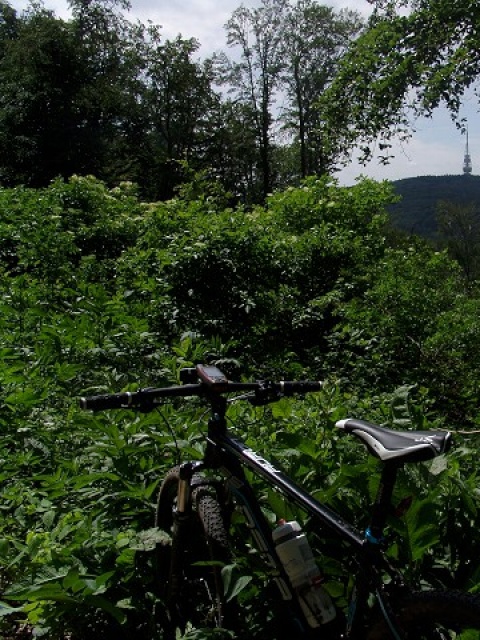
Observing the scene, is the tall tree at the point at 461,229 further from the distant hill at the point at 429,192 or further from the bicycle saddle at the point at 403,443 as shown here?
the distant hill at the point at 429,192

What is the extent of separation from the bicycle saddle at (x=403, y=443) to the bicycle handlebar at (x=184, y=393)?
1.89 ft

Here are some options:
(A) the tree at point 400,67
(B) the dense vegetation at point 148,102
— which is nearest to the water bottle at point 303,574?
(A) the tree at point 400,67

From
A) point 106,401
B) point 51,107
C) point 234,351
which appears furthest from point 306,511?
point 51,107

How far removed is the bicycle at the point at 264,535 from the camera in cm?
160

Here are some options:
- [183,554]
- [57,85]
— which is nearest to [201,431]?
[183,554]

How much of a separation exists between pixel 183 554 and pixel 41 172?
29.1m

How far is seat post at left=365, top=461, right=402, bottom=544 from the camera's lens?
1.62 metres

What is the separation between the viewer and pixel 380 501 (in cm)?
163

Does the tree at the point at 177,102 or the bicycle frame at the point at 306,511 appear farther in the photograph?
the tree at the point at 177,102

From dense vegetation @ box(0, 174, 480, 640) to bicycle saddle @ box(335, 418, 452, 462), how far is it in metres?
0.51

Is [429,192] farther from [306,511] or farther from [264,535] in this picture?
[306,511]

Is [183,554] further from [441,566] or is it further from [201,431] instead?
[441,566]

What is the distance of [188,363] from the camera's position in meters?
3.64

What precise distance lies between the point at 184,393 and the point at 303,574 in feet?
2.20
